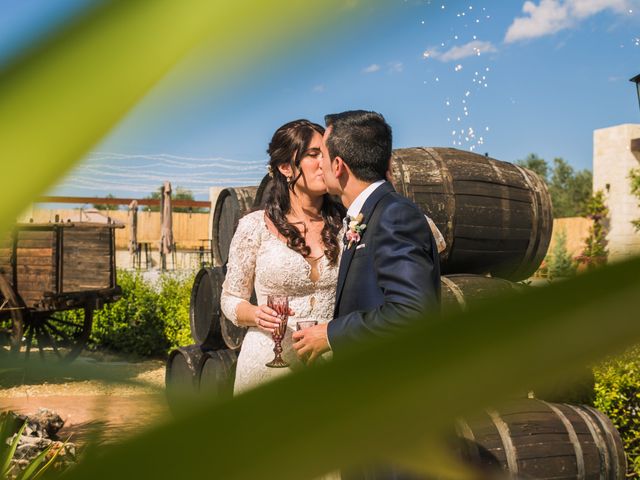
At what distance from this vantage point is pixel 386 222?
2064 mm

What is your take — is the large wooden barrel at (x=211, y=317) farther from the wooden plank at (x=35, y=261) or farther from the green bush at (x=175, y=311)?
the green bush at (x=175, y=311)

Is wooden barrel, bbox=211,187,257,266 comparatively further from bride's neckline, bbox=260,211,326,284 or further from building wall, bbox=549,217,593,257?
building wall, bbox=549,217,593,257

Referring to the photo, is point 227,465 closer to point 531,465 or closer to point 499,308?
point 499,308

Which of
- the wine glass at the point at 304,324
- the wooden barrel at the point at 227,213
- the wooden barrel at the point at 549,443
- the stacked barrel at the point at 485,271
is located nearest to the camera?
the wine glass at the point at 304,324

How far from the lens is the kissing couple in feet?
6.61

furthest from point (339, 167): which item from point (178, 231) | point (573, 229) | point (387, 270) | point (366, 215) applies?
point (178, 231)

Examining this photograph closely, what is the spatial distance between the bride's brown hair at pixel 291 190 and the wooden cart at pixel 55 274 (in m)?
5.65

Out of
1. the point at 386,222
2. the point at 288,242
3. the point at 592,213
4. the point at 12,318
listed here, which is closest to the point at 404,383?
the point at 386,222

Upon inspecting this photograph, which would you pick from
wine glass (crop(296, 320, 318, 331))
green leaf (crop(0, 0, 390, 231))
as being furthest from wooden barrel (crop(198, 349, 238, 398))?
green leaf (crop(0, 0, 390, 231))

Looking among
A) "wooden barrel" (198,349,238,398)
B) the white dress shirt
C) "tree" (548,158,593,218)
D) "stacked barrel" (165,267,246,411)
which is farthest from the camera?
"tree" (548,158,593,218)

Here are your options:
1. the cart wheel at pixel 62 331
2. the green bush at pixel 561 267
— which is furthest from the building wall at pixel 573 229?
the green bush at pixel 561 267

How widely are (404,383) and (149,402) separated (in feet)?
0.56

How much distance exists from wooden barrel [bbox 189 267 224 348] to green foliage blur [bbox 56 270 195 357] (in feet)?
13.4

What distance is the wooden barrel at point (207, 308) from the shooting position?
16.5ft
